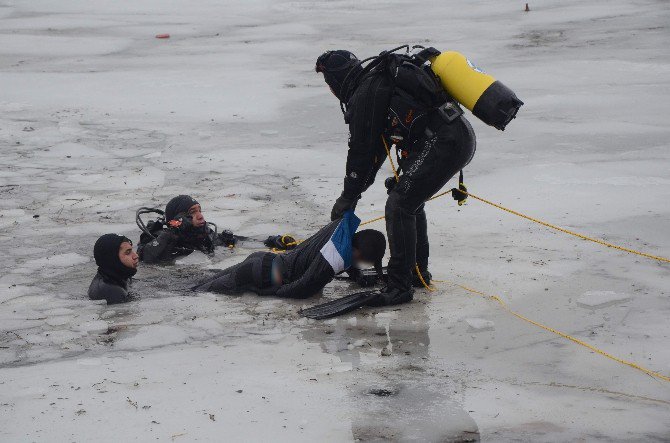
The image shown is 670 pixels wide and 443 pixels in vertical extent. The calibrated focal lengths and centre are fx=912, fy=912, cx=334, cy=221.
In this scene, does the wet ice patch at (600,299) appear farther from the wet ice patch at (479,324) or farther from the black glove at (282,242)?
the black glove at (282,242)

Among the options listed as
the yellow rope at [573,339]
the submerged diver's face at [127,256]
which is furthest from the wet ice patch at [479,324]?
the submerged diver's face at [127,256]

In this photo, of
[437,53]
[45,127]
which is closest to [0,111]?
[45,127]

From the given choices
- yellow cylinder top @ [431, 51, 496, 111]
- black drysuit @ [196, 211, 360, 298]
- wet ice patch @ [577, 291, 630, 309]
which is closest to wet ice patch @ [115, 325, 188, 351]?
black drysuit @ [196, 211, 360, 298]

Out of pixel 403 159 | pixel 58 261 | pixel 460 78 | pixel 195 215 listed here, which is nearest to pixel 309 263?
pixel 403 159

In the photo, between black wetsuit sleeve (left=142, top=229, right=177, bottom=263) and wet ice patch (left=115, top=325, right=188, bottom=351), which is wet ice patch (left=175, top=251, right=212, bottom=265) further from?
wet ice patch (left=115, top=325, right=188, bottom=351)

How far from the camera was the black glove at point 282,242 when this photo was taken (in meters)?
6.13

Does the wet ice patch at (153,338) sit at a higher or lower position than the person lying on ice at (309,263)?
lower

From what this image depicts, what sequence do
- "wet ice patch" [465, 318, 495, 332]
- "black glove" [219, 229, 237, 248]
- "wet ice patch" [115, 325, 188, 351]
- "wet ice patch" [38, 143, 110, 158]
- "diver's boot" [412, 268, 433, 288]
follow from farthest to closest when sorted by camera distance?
"wet ice patch" [38, 143, 110, 158], "black glove" [219, 229, 237, 248], "diver's boot" [412, 268, 433, 288], "wet ice patch" [465, 318, 495, 332], "wet ice patch" [115, 325, 188, 351]

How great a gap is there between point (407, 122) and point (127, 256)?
6.03 feet

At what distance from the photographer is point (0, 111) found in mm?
10180

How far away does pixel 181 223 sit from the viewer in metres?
6.13

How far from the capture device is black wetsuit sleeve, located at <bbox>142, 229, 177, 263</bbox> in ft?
20.0

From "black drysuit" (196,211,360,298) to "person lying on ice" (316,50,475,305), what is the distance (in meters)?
0.13

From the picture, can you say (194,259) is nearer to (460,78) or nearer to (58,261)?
(58,261)
